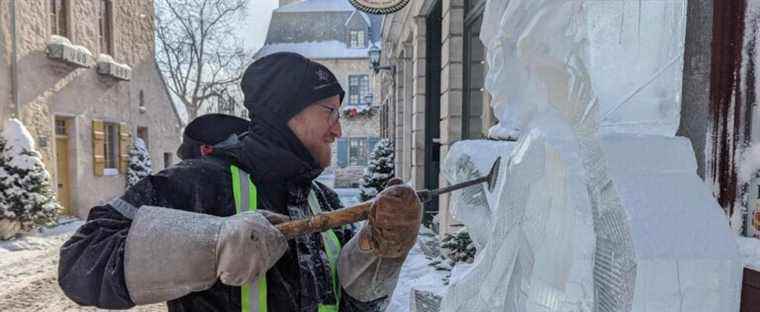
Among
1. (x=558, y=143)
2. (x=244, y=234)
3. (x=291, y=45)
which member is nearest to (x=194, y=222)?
(x=244, y=234)

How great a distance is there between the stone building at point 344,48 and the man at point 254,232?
20.8m

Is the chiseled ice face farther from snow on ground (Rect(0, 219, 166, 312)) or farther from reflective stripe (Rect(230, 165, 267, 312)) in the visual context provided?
snow on ground (Rect(0, 219, 166, 312))

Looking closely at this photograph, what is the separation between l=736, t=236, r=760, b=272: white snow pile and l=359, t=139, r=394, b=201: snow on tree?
801 cm

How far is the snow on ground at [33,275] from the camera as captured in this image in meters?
5.07

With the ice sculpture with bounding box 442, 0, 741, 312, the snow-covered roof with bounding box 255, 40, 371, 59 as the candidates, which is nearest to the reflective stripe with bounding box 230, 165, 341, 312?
the ice sculpture with bounding box 442, 0, 741, 312

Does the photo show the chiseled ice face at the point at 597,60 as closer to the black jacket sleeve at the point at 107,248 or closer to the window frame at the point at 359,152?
the black jacket sleeve at the point at 107,248

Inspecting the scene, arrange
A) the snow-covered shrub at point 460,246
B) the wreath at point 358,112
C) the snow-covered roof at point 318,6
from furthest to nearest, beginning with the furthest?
the snow-covered roof at point 318,6 → the wreath at point 358,112 → the snow-covered shrub at point 460,246

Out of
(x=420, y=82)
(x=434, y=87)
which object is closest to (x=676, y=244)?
(x=420, y=82)

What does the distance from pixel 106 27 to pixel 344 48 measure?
1667cm

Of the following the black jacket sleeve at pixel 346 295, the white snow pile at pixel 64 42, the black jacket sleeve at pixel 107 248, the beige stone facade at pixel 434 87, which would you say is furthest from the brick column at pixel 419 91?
the white snow pile at pixel 64 42

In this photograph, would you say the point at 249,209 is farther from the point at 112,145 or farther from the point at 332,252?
the point at 112,145

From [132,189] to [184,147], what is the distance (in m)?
0.34

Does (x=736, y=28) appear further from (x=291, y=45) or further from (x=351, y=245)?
(x=291, y=45)

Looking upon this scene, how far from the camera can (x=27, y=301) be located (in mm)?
5199
